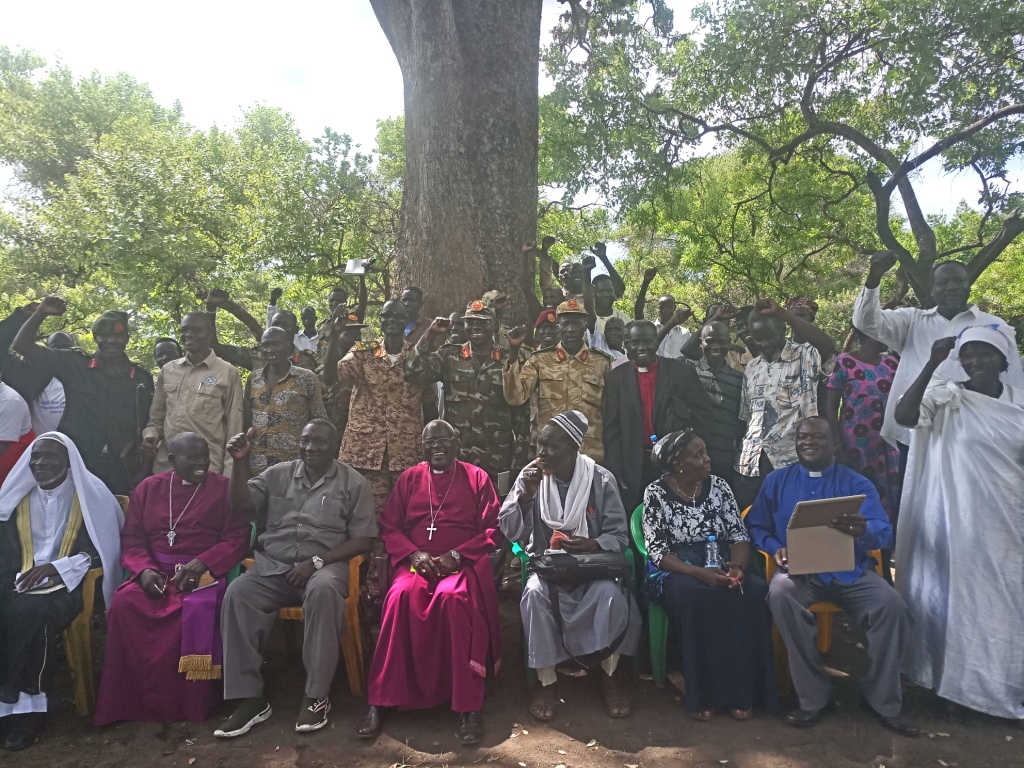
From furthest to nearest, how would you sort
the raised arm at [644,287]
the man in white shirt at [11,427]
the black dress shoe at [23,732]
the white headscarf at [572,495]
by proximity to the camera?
the raised arm at [644,287] → the man in white shirt at [11,427] → the white headscarf at [572,495] → the black dress shoe at [23,732]

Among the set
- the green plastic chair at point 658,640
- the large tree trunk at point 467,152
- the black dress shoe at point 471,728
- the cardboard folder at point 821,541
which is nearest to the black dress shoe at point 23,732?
the black dress shoe at point 471,728

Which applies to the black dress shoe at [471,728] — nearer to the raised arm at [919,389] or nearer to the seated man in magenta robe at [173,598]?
the seated man in magenta robe at [173,598]

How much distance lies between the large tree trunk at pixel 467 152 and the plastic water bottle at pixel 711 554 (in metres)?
3.62

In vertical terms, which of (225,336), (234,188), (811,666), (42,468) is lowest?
(811,666)

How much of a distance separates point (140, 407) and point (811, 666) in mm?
5200

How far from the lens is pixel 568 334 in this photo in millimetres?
5289

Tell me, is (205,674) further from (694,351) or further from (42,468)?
(694,351)

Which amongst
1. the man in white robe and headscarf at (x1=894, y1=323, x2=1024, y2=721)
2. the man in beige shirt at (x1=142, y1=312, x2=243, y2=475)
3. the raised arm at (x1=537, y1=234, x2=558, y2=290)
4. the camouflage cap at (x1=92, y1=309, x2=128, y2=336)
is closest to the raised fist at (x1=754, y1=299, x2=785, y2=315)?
the man in white robe and headscarf at (x1=894, y1=323, x2=1024, y2=721)

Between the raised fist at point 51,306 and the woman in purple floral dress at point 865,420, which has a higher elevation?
the raised fist at point 51,306

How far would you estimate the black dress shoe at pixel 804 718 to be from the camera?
3.75 meters

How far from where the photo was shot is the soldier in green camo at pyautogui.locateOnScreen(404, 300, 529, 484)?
5398mm

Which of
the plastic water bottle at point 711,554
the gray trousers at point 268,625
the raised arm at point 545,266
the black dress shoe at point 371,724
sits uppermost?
the raised arm at point 545,266

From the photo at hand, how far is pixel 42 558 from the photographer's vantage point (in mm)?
4129

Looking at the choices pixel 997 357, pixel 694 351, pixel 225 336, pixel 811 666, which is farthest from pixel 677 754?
pixel 225 336
